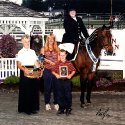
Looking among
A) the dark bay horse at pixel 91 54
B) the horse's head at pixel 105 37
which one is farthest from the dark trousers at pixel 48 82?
the horse's head at pixel 105 37

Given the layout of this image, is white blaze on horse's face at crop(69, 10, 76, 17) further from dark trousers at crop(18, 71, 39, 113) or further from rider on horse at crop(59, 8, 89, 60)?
dark trousers at crop(18, 71, 39, 113)

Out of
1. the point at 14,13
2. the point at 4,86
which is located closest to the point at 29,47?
the point at 4,86

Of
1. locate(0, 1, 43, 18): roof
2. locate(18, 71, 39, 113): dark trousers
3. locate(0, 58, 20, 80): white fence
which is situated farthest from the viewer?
locate(0, 1, 43, 18): roof

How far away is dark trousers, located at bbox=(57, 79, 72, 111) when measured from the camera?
12.5 metres

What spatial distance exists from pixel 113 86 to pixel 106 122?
576 centimetres

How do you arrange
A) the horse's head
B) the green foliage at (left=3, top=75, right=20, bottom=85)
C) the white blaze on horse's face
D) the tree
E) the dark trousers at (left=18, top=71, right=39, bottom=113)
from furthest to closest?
the tree < the green foliage at (left=3, top=75, right=20, bottom=85) < the white blaze on horse's face < the horse's head < the dark trousers at (left=18, top=71, right=39, bottom=113)

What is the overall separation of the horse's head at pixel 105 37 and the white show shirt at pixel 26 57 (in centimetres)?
216

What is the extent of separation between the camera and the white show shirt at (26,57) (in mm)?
12492

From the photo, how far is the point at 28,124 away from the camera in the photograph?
11.3 m

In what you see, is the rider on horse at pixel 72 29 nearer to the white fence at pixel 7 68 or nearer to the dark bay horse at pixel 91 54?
the dark bay horse at pixel 91 54

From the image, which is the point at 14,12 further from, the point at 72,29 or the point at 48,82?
the point at 48,82

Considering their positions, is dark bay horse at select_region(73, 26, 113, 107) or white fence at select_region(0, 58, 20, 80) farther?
white fence at select_region(0, 58, 20, 80)

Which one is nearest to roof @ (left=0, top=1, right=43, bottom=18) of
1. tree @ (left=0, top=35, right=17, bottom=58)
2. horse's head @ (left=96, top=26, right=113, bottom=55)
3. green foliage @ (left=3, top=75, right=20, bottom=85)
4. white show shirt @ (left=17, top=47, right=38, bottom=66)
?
tree @ (left=0, top=35, right=17, bottom=58)

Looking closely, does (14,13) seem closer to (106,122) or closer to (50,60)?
(50,60)
